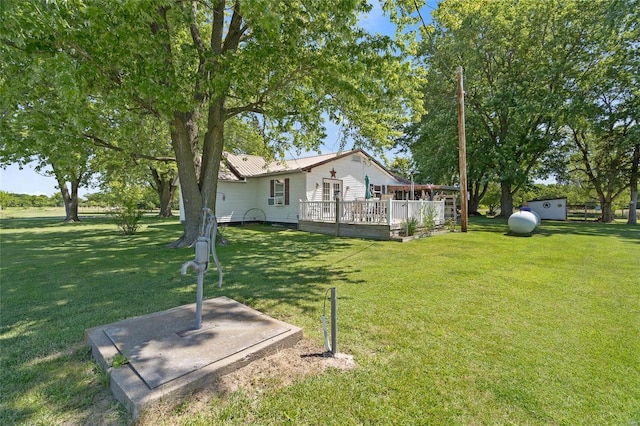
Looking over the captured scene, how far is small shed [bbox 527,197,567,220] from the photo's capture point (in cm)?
1967

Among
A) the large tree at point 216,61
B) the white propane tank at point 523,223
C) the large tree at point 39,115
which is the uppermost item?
the large tree at point 216,61

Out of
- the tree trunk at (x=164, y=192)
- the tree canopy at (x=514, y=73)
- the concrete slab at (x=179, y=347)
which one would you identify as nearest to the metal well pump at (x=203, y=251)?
the concrete slab at (x=179, y=347)

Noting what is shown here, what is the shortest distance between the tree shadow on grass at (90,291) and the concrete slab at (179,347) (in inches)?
10.0

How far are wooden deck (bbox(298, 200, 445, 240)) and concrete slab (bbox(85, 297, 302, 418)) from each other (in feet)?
25.1

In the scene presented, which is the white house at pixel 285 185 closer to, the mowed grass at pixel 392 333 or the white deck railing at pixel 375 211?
the white deck railing at pixel 375 211

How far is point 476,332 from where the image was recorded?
320 cm

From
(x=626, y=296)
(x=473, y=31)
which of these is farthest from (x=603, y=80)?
(x=626, y=296)

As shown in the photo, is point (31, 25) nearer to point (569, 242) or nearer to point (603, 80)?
point (569, 242)

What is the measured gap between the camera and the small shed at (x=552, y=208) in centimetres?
1967

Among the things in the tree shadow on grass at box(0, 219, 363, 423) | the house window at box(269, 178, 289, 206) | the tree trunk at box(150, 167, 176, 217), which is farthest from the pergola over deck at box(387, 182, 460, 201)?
the tree trunk at box(150, 167, 176, 217)

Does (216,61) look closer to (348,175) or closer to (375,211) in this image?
(375,211)

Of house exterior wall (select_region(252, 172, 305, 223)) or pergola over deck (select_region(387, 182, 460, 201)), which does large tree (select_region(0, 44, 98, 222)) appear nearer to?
house exterior wall (select_region(252, 172, 305, 223))

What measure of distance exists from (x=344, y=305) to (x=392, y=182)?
16.8 m

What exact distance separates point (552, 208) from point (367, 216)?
55.1ft
